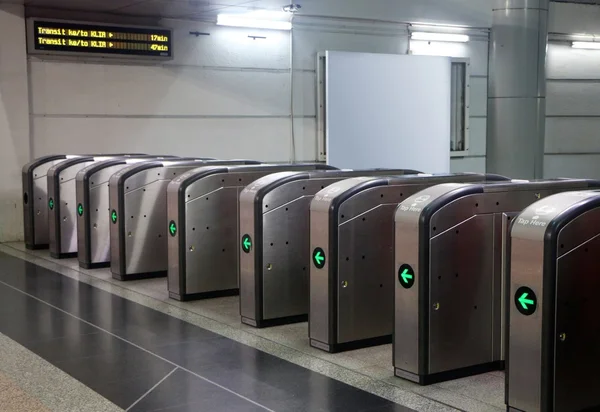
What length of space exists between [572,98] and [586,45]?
1.03 metres

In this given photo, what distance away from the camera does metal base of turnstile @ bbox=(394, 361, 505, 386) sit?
196 inches

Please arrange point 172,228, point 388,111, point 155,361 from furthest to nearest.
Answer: point 388,111, point 172,228, point 155,361

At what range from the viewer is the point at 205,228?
24.4 feet

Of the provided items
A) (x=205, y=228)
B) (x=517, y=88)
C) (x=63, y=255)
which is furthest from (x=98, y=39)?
(x=517, y=88)

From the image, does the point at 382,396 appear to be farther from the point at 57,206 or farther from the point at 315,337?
the point at 57,206

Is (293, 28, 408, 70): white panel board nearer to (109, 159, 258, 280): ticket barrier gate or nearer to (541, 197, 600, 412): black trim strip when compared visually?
(109, 159, 258, 280): ticket barrier gate

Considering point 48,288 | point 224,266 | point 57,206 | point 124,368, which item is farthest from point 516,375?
point 57,206

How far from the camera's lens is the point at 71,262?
9.43m

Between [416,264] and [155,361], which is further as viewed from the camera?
[155,361]

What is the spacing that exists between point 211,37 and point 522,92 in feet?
15.2

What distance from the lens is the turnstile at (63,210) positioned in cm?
964

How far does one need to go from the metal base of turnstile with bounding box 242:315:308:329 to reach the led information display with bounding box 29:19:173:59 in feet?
19.4

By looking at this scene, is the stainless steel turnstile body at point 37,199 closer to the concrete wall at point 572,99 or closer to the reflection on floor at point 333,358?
the reflection on floor at point 333,358

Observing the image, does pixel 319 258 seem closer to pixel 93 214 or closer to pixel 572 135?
pixel 93 214
